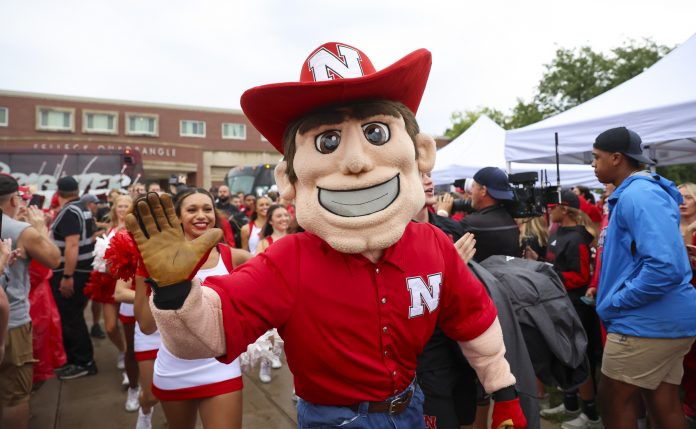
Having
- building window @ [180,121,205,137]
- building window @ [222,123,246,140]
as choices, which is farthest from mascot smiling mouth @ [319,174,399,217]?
building window @ [222,123,246,140]

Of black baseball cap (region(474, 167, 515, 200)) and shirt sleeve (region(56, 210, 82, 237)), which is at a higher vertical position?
black baseball cap (region(474, 167, 515, 200))

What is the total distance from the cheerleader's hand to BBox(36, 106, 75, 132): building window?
33468 mm

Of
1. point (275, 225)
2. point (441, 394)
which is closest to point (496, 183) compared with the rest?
point (441, 394)

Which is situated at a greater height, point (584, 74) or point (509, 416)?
point (584, 74)

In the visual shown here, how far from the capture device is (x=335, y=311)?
1.53 metres

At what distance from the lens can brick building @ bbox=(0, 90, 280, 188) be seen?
92.2 feet

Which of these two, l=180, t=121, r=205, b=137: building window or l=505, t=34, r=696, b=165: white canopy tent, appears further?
l=180, t=121, r=205, b=137: building window

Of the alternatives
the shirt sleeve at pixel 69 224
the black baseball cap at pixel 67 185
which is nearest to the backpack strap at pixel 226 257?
the shirt sleeve at pixel 69 224

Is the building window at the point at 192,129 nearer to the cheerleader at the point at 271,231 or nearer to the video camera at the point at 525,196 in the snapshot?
the cheerleader at the point at 271,231

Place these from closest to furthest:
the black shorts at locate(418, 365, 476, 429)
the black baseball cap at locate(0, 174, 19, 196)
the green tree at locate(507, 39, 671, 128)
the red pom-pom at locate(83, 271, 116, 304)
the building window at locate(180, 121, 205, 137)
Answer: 1. the black shorts at locate(418, 365, 476, 429)
2. the black baseball cap at locate(0, 174, 19, 196)
3. the red pom-pom at locate(83, 271, 116, 304)
4. the green tree at locate(507, 39, 671, 128)
5. the building window at locate(180, 121, 205, 137)

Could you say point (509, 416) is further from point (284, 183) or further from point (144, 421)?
point (144, 421)

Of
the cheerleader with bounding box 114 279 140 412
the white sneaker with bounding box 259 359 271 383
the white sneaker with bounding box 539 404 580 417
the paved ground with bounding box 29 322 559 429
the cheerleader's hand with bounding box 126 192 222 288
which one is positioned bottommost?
the paved ground with bounding box 29 322 559 429

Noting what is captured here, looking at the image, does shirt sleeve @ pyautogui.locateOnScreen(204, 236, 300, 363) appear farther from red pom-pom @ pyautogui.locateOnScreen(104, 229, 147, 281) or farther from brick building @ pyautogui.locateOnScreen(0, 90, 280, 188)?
brick building @ pyautogui.locateOnScreen(0, 90, 280, 188)

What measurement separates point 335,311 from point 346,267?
158 millimetres
